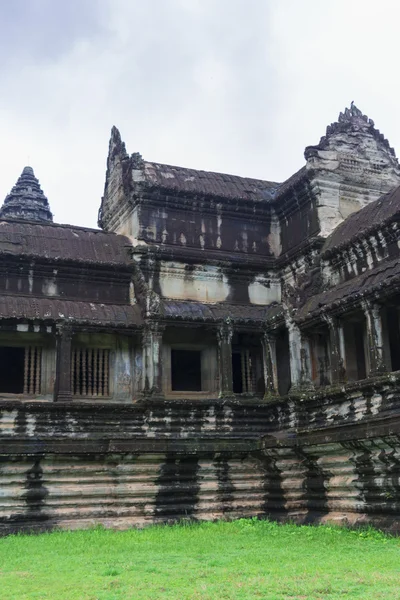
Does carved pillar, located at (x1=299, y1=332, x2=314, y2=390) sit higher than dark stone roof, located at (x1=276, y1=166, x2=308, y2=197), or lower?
lower

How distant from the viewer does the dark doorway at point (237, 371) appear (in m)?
20.8

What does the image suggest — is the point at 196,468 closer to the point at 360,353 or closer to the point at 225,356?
the point at 225,356

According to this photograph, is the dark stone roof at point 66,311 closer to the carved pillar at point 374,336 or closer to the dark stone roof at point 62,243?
the dark stone roof at point 62,243

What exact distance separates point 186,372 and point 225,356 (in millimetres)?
3214

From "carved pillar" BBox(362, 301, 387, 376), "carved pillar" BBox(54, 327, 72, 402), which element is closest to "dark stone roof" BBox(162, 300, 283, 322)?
"carved pillar" BBox(54, 327, 72, 402)

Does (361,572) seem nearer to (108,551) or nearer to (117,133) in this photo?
(108,551)

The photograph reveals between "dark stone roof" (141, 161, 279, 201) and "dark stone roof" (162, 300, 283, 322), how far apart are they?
3575 mm

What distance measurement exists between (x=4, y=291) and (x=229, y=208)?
292 inches

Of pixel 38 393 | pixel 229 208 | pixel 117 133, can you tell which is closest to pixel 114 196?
pixel 117 133

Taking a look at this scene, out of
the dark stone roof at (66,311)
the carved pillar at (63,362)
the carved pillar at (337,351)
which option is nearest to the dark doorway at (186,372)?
the dark stone roof at (66,311)

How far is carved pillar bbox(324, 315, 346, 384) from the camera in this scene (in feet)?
55.0

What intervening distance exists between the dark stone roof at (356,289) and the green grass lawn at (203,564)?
5326 millimetres

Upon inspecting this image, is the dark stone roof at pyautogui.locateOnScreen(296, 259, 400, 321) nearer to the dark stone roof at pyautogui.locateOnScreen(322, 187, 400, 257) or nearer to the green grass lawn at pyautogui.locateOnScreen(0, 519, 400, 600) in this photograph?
the dark stone roof at pyautogui.locateOnScreen(322, 187, 400, 257)

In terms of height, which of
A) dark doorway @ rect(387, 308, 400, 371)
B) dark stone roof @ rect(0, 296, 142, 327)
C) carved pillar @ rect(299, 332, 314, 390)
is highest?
dark stone roof @ rect(0, 296, 142, 327)
